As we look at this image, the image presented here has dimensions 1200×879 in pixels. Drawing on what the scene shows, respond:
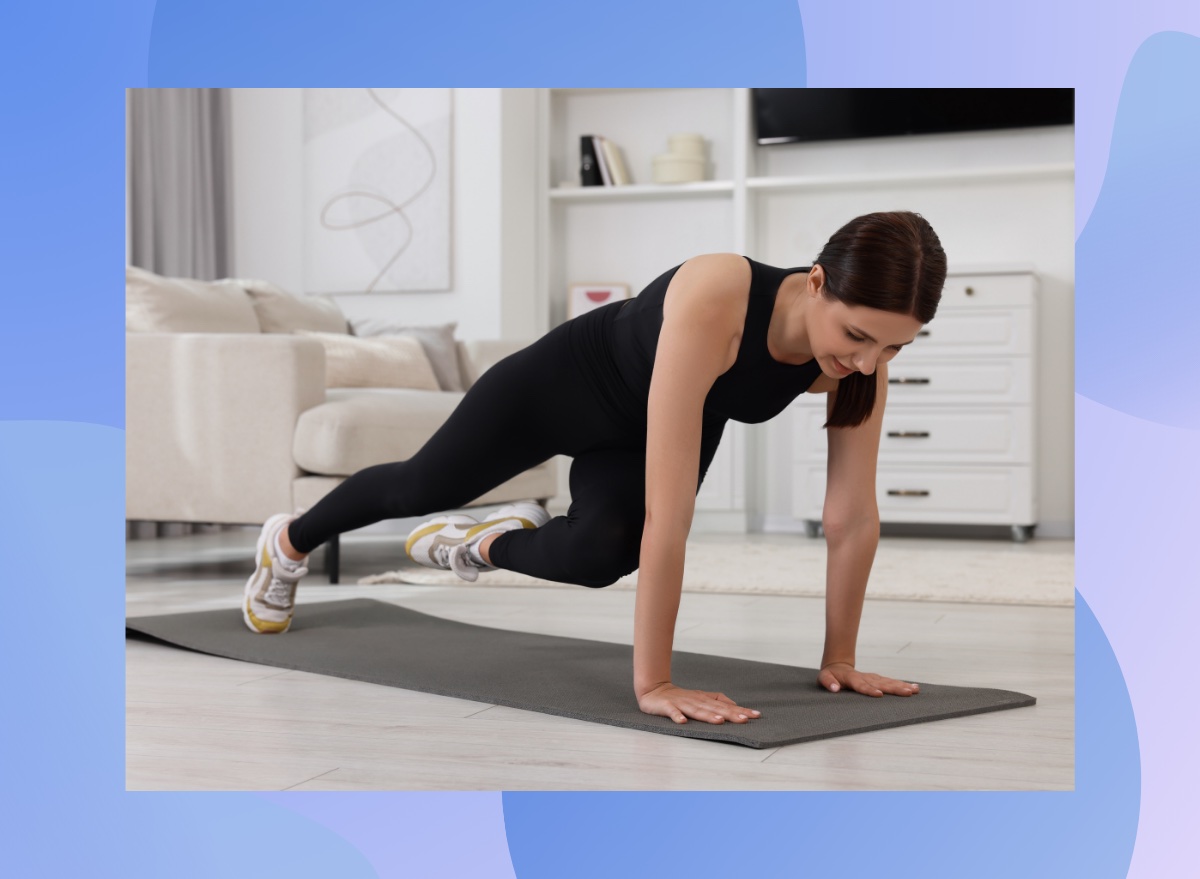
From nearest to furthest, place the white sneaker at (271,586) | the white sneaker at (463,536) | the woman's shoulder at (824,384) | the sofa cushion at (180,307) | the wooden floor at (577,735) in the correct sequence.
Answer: the wooden floor at (577,735), the woman's shoulder at (824,384), the white sneaker at (463,536), the white sneaker at (271,586), the sofa cushion at (180,307)

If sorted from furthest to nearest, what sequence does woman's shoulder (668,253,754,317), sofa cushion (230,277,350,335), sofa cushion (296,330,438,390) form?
sofa cushion (230,277,350,335) → sofa cushion (296,330,438,390) → woman's shoulder (668,253,754,317)

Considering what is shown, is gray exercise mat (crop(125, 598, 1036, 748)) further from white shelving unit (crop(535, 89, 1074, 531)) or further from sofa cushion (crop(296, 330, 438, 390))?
white shelving unit (crop(535, 89, 1074, 531))

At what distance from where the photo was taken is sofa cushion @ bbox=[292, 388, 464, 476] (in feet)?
10.2

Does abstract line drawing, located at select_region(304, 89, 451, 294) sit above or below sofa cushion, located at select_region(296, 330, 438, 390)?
above

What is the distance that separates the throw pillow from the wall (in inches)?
32.9

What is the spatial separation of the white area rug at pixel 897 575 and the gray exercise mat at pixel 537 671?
0.81m

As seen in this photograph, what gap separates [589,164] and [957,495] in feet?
7.03

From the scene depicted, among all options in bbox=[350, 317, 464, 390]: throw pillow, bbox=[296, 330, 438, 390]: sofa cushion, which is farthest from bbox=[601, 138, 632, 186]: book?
bbox=[296, 330, 438, 390]: sofa cushion

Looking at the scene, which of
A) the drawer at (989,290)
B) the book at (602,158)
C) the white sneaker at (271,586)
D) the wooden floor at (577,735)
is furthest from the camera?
the book at (602,158)

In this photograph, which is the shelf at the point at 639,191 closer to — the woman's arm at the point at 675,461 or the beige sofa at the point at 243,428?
the beige sofa at the point at 243,428

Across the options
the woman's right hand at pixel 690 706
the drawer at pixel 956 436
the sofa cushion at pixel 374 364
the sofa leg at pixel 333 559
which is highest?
the sofa cushion at pixel 374 364

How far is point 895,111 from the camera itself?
5.17 meters

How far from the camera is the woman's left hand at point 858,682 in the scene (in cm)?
175

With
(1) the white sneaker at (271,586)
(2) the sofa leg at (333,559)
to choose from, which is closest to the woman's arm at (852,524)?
(1) the white sneaker at (271,586)
